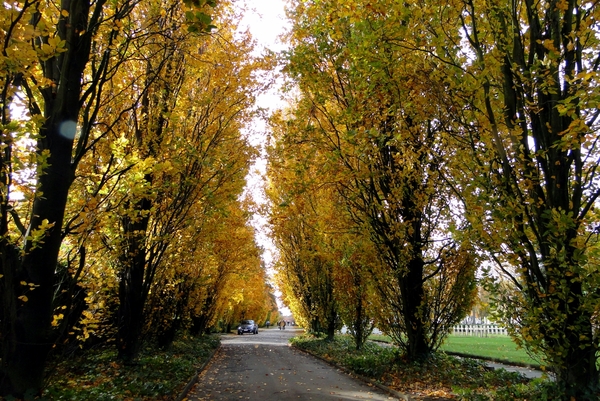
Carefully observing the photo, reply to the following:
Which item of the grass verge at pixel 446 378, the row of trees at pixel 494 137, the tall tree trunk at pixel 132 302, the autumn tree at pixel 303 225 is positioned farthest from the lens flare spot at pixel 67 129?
the grass verge at pixel 446 378

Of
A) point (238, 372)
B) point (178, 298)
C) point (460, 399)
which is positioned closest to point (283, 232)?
point (178, 298)

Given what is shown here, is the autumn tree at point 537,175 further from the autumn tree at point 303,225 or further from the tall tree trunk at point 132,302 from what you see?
the tall tree trunk at point 132,302

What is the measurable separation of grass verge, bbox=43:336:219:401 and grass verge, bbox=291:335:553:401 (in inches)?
182

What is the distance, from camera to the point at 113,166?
661 cm

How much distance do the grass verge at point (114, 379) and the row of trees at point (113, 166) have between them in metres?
0.60

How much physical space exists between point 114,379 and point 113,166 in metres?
4.59

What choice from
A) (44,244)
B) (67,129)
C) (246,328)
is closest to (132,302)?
(44,244)

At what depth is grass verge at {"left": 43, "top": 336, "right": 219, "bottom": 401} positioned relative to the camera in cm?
661

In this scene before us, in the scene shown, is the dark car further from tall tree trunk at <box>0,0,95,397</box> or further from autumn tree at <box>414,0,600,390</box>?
tall tree trunk at <box>0,0,95,397</box>

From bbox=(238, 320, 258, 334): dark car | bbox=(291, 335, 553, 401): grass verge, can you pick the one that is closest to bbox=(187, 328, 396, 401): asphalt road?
bbox=(291, 335, 553, 401): grass verge

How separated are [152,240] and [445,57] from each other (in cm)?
682

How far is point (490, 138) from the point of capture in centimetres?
584

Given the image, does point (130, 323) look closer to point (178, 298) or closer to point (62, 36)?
point (178, 298)

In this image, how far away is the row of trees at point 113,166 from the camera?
410 cm
